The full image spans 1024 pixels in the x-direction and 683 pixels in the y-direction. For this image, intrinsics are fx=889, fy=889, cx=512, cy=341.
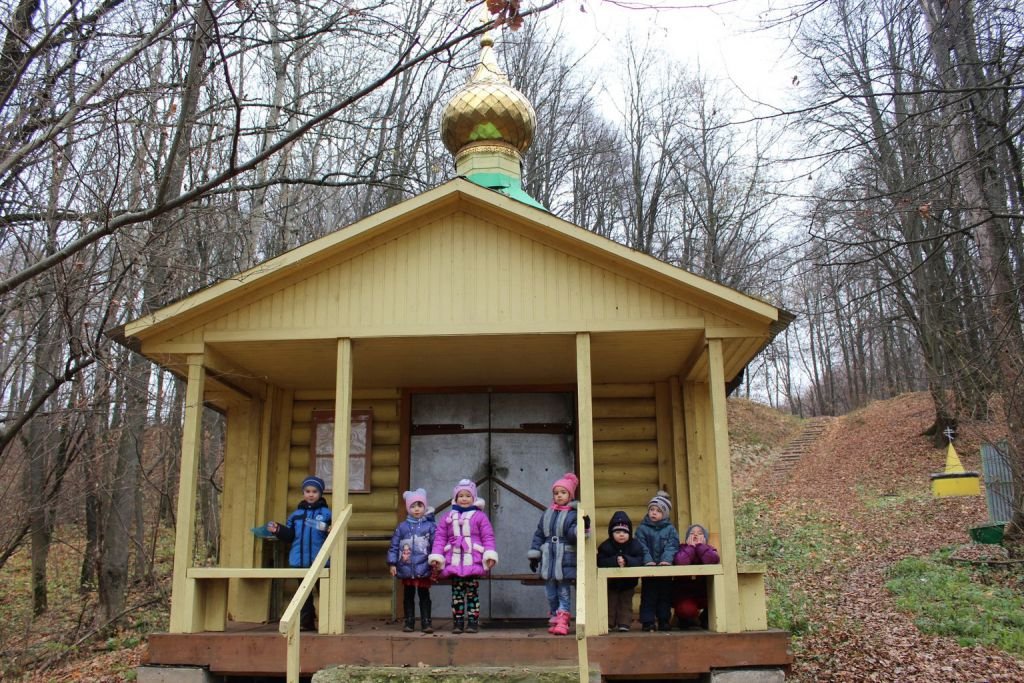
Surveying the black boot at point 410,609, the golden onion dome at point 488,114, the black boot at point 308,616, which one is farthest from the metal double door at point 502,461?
the golden onion dome at point 488,114

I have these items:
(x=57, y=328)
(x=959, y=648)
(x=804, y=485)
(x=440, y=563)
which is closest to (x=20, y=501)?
(x=57, y=328)

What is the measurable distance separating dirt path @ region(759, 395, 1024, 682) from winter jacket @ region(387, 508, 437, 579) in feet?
12.1

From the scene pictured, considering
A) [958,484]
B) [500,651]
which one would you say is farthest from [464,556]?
[958,484]

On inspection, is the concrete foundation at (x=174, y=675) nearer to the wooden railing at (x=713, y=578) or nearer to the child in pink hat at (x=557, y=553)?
the child in pink hat at (x=557, y=553)

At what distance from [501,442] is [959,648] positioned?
505 cm

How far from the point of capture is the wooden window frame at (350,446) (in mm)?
9719

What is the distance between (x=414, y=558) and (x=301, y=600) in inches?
55.1

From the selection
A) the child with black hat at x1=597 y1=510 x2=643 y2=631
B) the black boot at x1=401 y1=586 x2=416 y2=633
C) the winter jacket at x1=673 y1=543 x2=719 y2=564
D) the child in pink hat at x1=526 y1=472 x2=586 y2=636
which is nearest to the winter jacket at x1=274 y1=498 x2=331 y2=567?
the black boot at x1=401 y1=586 x2=416 y2=633

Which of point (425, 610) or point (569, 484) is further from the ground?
point (569, 484)

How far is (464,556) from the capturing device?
24.7 feet

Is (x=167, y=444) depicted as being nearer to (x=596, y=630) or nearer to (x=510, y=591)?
(x=510, y=591)

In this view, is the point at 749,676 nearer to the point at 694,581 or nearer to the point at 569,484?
the point at 694,581

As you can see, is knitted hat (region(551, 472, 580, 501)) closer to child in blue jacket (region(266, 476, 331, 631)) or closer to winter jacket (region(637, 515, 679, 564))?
winter jacket (region(637, 515, 679, 564))

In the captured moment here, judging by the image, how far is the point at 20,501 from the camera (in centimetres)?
892
